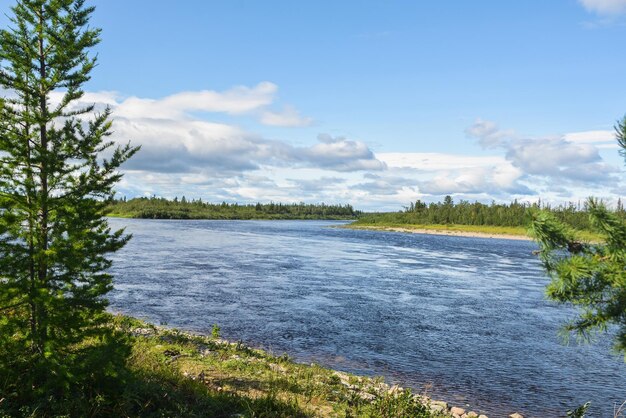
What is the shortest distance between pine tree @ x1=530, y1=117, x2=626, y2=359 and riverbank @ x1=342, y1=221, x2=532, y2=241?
158316 millimetres

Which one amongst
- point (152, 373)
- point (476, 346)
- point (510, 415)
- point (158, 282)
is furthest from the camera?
point (158, 282)

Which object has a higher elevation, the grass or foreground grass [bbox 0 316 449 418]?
the grass

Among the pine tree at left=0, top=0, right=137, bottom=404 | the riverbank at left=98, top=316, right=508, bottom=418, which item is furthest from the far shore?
the pine tree at left=0, top=0, right=137, bottom=404

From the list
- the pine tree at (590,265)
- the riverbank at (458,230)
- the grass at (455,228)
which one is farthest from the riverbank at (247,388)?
the riverbank at (458,230)

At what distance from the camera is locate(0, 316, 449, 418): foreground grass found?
9.27 m

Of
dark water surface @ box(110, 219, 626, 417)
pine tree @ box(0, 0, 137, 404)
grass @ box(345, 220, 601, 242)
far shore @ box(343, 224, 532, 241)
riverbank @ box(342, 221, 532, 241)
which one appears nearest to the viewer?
pine tree @ box(0, 0, 137, 404)

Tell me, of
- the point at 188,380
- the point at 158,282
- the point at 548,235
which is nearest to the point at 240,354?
the point at 188,380

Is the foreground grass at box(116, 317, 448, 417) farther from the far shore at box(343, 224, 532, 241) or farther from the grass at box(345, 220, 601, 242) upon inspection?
the grass at box(345, 220, 601, 242)

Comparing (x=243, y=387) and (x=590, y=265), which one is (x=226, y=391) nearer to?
(x=243, y=387)

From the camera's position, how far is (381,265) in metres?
55.2

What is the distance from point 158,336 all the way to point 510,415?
13.1m

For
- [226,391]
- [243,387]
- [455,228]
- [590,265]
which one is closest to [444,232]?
[455,228]

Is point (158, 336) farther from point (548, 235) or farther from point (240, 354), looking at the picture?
point (548, 235)

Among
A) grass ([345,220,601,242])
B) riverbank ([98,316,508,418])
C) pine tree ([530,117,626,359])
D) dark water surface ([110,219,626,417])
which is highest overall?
pine tree ([530,117,626,359])
